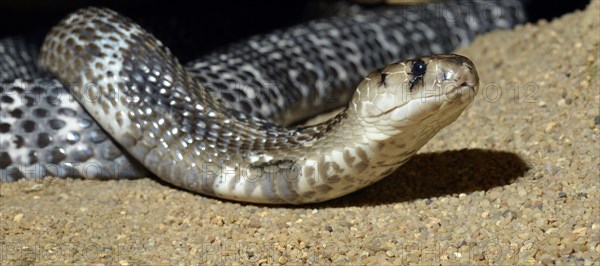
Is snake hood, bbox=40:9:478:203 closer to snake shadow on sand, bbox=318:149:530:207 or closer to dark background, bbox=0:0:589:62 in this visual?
snake shadow on sand, bbox=318:149:530:207

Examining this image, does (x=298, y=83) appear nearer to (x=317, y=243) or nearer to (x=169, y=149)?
(x=169, y=149)

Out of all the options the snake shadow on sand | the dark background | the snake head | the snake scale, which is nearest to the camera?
the snake head

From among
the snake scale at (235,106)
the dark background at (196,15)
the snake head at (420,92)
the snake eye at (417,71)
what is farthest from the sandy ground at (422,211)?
the dark background at (196,15)

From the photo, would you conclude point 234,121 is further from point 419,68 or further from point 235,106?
point 419,68

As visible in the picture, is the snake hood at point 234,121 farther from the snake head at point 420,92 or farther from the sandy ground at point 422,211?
the sandy ground at point 422,211

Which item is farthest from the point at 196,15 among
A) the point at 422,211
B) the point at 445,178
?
the point at 422,211

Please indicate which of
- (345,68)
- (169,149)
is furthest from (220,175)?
(345,68)

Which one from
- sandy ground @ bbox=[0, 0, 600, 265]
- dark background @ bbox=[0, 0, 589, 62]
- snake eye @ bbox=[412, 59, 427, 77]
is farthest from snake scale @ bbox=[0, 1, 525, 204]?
dark background @ bbox=[0, 0, 589, 62]

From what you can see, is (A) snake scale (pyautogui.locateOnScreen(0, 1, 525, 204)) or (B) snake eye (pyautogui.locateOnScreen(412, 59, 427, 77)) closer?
(B) snake eye (pyautogui.locateOnScreen(412, 59, 427, 77))
